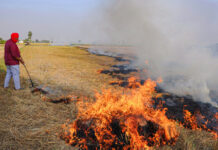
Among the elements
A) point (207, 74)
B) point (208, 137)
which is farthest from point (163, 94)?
point (207, 74)

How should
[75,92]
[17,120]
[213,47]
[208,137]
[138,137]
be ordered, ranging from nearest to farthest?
[138,137] → [208,137] → [17,120] → [75,92] → [213,47]

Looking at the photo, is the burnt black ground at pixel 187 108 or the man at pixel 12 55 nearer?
the burnt black ground at pixel 187 108

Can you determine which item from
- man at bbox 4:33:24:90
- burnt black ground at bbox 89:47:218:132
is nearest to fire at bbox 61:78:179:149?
burnt black ground at bbox 89:47:218:132

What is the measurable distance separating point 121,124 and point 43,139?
196 cm

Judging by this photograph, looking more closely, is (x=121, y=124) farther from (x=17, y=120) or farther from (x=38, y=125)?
(x=17, y=120)

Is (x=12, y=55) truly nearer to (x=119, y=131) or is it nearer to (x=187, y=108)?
(x=119, y=131)

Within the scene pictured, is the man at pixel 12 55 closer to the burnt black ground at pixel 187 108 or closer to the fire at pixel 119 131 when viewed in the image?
the fire at pixel 119 131

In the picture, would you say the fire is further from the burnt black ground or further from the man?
the man

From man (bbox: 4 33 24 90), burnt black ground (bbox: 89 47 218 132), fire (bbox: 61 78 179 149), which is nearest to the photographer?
fire (bbox: 61 78 179 149)

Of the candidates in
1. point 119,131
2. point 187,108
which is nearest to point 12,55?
point 119,131

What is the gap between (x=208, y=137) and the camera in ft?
13.5

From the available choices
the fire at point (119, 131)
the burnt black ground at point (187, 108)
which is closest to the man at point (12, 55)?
the fire at point (119, 131)

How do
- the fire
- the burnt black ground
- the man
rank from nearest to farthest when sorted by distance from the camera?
the fire → the burnt black ground → the man

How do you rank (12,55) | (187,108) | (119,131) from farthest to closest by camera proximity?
(12,55), (187,108), (119,131)
